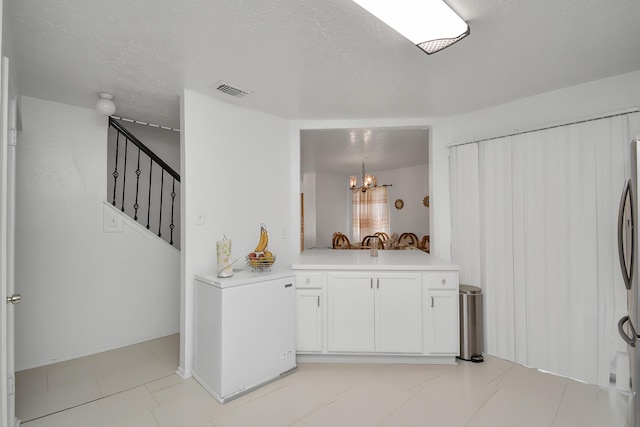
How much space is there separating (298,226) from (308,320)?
106 centimetres

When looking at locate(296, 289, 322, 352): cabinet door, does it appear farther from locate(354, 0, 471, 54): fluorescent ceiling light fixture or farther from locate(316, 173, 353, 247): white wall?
locate(316, 173, 353, 247): white wall

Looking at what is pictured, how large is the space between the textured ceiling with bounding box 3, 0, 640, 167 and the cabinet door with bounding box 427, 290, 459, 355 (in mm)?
1757

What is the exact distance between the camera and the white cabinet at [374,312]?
254 cm

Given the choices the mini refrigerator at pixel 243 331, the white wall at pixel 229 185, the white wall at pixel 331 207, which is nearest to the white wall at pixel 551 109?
the white wall at pixel 229 185

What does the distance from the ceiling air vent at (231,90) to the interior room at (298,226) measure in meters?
0.02

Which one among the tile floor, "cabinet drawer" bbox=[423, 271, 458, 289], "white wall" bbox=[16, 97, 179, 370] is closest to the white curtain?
the tile floor

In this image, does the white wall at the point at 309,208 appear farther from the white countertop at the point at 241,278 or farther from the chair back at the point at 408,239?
the white countertop at the point at 241,278

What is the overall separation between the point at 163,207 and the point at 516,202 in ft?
13.7

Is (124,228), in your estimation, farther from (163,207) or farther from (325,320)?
(325,320)

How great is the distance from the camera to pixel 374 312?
257 cm

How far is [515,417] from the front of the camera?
1858mm

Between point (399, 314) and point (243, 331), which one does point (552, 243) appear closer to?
point (399, 314)

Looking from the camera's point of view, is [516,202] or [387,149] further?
[387,149]

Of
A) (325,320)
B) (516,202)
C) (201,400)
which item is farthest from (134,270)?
(516,202)
